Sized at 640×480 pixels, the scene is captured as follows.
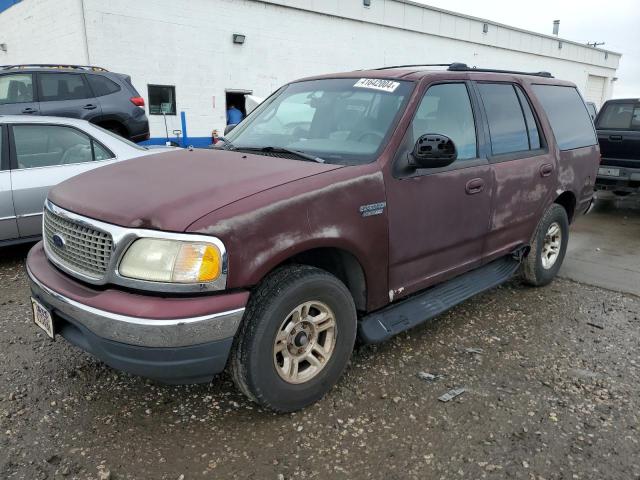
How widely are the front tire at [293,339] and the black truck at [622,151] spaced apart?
24.2 ft

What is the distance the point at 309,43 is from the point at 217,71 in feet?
12.1

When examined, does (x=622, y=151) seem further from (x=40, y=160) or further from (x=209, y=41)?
(x=209, y=41)

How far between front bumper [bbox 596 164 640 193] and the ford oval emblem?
851 cm

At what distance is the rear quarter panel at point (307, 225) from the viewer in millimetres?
2303

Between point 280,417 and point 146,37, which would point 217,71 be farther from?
point 280,417

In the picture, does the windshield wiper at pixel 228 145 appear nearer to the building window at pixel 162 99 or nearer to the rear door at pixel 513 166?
the rear door at pixel 513 166

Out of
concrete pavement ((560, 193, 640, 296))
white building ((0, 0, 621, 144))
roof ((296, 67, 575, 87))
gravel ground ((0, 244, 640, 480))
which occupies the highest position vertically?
white building ((0, 0, 621, 144))

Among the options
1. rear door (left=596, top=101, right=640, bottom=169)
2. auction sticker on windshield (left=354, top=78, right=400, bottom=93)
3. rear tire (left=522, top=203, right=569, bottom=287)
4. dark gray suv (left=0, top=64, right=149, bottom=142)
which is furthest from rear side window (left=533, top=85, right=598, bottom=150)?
dark gray suv (left=0, top=64, right=149, bottom=142)

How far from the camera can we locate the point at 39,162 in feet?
16.8

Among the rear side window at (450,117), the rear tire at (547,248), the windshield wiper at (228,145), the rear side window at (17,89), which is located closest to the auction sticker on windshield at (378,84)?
the rear side window at (450,117)

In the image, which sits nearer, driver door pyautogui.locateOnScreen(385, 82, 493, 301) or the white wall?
driver door pyautogui.locateOnScreen(385, 82, 493, 301)

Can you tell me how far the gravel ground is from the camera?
94.2 inches

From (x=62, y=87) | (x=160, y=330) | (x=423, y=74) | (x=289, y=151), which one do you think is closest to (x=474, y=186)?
(x=423, y=74)

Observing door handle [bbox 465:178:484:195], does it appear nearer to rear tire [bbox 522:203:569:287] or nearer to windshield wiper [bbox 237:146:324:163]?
windshield wiper [bbox 237:146:324:163]
